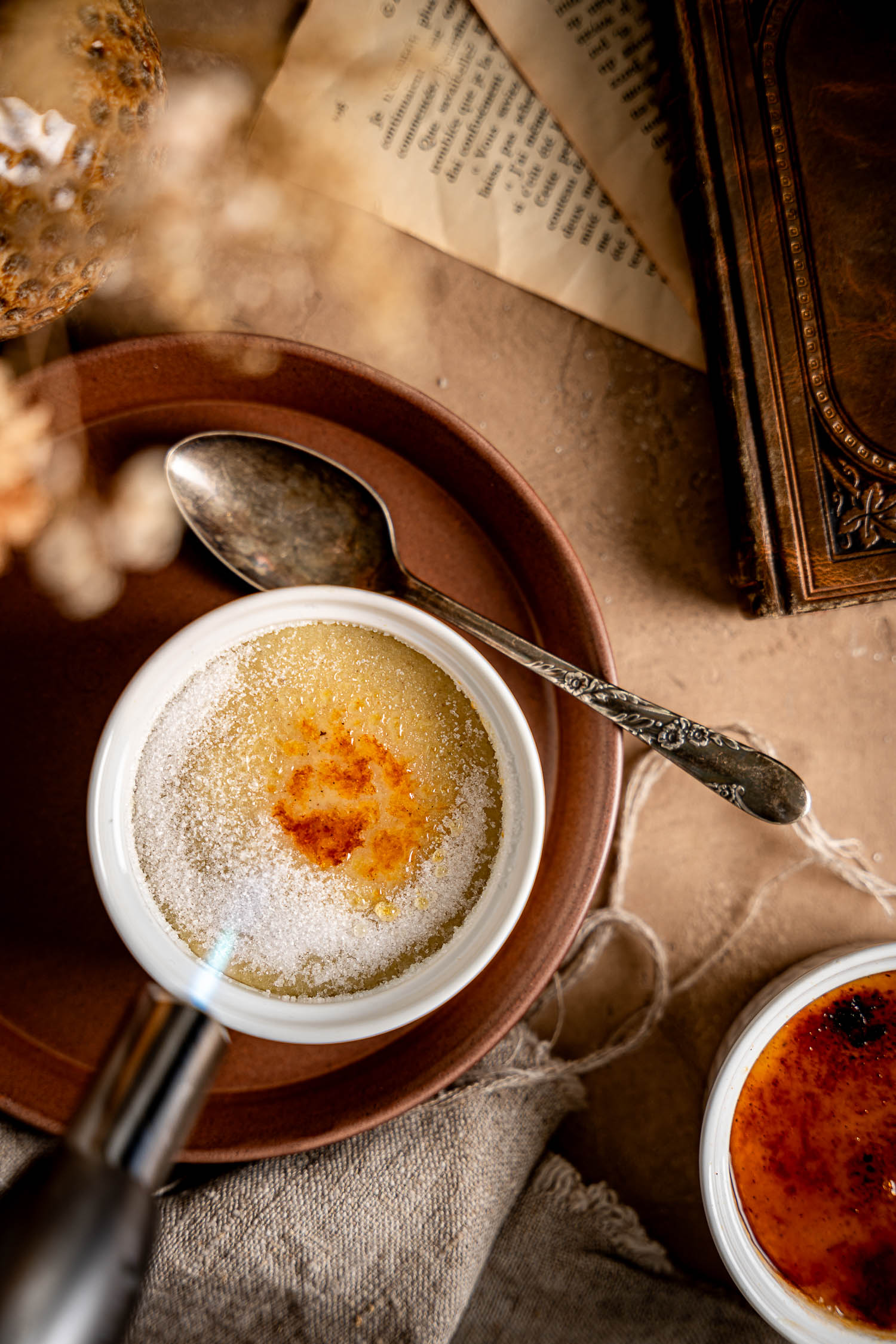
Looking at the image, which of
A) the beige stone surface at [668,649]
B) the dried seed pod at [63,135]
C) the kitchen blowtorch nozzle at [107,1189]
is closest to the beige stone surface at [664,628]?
the beige stone surface at [668,649]

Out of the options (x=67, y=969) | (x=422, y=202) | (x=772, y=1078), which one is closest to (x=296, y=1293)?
(x=67, y=969)

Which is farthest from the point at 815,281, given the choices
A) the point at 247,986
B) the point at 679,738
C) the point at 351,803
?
the point at 247,986

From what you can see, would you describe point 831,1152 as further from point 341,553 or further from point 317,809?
point 341,553

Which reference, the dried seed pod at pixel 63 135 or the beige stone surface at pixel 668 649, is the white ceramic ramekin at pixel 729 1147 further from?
the dried seed pod at pixel 63 135

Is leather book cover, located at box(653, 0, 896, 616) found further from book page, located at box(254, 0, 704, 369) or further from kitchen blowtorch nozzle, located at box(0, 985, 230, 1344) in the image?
kitchen blowtorch nozzle, located at box(0, 985, 230, 1344)

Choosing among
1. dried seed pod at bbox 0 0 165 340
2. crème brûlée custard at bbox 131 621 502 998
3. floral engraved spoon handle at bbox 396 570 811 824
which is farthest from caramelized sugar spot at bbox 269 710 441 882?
dried seed pod at bbox 0 0 165 340

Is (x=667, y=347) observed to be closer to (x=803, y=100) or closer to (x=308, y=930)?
(x=803, y=100)
